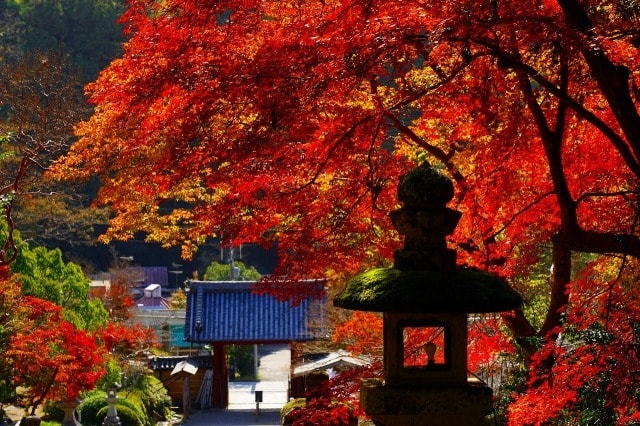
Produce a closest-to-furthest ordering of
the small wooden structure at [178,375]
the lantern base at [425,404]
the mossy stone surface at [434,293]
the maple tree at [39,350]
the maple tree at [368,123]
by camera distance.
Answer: the mossy stone surface at [434,293] < the lantern base at [425,404] < the maple tree at [368,123] < the maple tree at [39,350] < the small wooden structure at [178,375]

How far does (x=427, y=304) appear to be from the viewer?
5.08 metres

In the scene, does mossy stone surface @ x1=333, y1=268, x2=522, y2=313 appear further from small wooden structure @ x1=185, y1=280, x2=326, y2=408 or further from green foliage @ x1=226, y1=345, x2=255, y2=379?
green foliage @ x1=226, y1=345, x2=255, y2=379

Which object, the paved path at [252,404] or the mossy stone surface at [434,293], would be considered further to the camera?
the paved path at [252,404]

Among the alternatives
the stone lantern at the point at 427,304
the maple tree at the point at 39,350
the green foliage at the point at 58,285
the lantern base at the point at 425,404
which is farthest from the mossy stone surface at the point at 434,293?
the green foliage at the point at 58,285

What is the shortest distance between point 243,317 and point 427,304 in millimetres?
19265

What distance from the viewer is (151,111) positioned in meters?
9.52

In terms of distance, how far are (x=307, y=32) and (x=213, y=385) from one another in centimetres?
1671

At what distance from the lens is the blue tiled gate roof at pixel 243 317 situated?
23344mm

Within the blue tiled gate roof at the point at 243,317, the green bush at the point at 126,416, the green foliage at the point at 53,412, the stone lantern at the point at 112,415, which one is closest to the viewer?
the stone lantern at the point at 112,415

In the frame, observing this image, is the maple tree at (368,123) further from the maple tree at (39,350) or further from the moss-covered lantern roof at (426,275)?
the maple tree at (39,350)

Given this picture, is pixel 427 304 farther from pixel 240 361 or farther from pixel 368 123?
pixel 240 361

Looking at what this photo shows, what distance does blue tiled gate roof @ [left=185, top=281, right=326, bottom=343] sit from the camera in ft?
76.6

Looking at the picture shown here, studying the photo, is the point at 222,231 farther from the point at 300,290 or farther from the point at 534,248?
the point at 534,248

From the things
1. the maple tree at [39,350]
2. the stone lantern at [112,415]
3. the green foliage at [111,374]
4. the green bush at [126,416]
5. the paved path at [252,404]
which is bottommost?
the paved path at [252,404]
